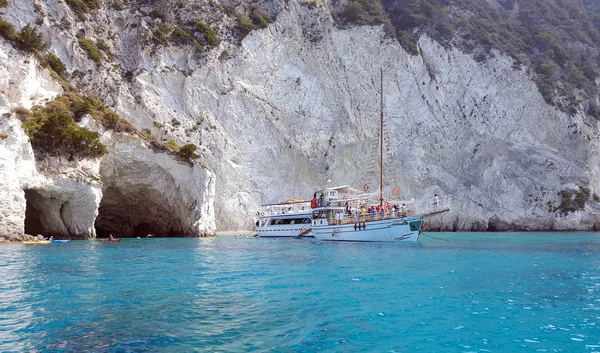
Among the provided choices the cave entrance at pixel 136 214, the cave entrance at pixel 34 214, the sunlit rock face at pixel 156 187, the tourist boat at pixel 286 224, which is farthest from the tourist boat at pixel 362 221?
the cave entrance at pixel 34 214

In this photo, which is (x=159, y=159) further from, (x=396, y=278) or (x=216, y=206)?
(x=396, y=278)

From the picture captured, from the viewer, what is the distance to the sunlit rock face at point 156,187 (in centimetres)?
3991

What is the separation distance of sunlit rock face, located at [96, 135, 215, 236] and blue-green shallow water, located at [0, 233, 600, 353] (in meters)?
21.1

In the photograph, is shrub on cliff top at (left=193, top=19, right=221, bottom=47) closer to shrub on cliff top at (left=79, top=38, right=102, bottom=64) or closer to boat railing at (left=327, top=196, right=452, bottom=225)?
shrub on cliff top at (left=79, top=38, right=102, bottom=64)

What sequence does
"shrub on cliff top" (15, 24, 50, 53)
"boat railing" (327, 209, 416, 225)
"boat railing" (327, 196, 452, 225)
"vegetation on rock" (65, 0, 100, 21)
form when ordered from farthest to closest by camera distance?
"vegetation on rock" (65, 0, 100, 21)
"shrub on cliff top" (15, 24, 50, 53)
"boat railing" (327, 209, 416, 225)
"boat railing" (327, 196, 452, 225)

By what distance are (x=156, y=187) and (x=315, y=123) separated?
2389cm

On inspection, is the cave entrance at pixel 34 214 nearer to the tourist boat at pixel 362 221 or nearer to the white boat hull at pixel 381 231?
the tourist boat at pixel 362 221

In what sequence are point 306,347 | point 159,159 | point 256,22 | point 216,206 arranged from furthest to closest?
point 256,22 < point 216,206 < point 159,159 < point 306,347

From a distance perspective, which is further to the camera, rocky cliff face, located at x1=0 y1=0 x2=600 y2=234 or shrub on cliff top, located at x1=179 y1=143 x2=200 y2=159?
rocky cliff face, located at x1=0 y1=0 x2=600 y2=234

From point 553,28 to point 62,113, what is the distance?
264 ft

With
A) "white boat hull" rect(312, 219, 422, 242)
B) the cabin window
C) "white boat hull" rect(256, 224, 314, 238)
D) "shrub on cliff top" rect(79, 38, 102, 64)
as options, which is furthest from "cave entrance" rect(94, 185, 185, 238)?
the cabin window

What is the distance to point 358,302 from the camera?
11.7m

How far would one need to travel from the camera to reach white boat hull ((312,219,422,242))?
34.8 metres

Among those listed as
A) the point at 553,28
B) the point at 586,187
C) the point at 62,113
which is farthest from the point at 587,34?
the point at 62,113
